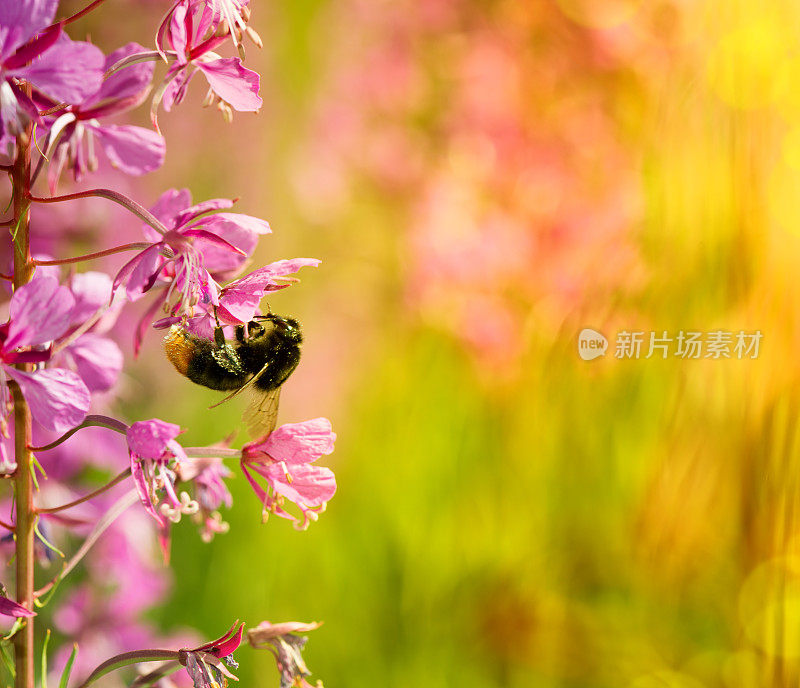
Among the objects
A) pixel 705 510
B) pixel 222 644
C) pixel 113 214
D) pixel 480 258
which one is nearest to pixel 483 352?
pixel 480 258

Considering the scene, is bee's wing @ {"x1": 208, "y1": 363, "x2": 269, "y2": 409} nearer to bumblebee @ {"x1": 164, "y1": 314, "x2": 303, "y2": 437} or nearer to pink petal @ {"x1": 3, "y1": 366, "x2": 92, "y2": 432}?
bumblebee @ {"x1": 164, "y1": 314, "x2": 303, "y2": 437}

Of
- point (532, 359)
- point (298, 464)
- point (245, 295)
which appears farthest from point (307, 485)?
point (532, 359)

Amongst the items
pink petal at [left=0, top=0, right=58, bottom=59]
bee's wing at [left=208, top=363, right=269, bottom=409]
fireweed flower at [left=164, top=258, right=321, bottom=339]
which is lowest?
bee's wing at [left=208, top=363, right=269, bottom=409]

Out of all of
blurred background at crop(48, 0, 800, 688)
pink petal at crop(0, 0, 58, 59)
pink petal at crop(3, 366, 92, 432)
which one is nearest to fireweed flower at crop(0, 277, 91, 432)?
pink petal at crop(3, 366, 92, 432)

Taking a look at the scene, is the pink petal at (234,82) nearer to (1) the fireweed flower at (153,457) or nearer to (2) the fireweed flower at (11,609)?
(1) the fireweed flower at (153,457)

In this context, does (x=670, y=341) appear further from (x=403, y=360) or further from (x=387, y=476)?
(x=403, y=360)

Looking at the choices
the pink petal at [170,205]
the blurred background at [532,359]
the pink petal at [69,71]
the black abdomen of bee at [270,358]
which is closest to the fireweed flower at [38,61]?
the pink petal at [69,71]
